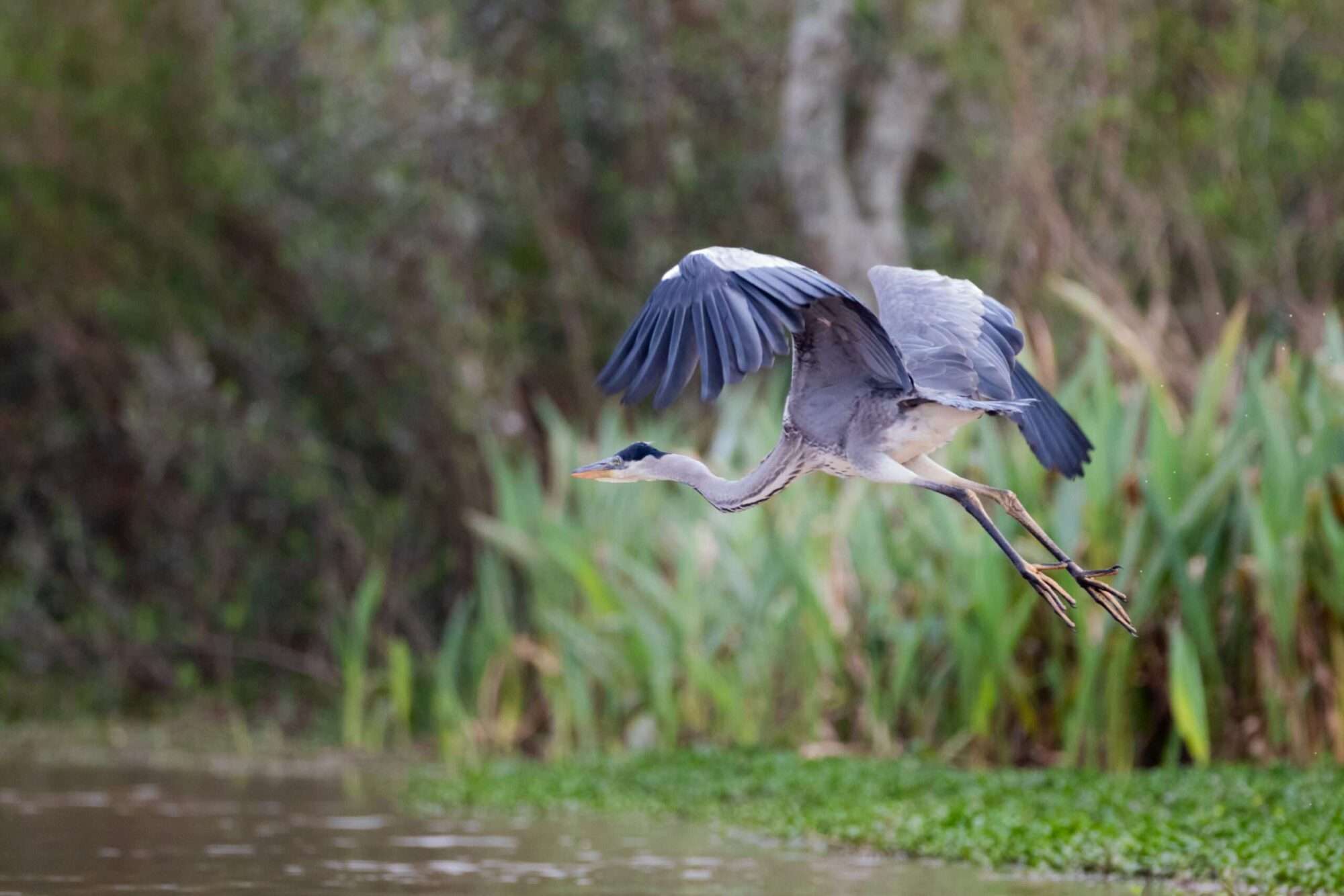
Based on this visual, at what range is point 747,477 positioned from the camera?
5672mm

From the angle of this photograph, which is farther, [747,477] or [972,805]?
[972,805]

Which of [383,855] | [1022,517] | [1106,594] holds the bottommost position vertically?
[383,855]

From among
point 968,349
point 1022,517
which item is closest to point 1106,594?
point 1022,517

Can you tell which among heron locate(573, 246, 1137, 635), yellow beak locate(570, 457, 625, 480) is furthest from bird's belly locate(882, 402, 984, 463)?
yellow beak locate(570, 457, 625, 480)

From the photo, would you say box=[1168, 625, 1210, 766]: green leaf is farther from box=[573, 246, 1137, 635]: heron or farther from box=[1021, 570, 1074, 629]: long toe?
box=[1021, 570, 1074, 629]: long toe

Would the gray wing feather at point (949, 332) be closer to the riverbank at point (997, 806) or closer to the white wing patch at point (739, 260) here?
the white wing patch at point (739, 260)

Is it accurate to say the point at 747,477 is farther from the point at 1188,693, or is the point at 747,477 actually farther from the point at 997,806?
the point at 1188,693

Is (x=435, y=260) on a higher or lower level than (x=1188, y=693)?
higher

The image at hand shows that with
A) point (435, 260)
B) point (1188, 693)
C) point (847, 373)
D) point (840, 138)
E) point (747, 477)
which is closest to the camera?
point (847, 373)

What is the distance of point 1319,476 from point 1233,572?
591 mm

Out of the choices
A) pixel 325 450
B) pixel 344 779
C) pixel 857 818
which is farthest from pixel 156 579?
pixel 857 818

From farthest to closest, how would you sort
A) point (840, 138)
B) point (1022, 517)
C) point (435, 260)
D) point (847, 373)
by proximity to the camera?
point (840, 138) → point (435, 260) → point (1022, 517) → point (847, 373)

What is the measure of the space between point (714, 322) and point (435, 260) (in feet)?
25.7

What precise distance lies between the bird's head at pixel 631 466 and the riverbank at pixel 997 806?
147cm
